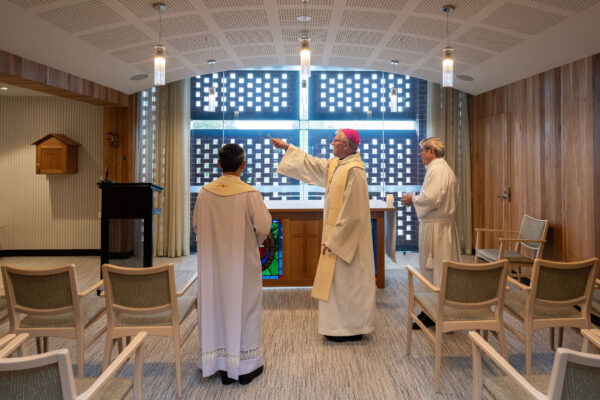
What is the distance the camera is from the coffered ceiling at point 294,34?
4.09 meters

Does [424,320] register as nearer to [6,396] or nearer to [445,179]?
[445,179]

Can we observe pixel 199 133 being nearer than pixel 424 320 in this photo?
No

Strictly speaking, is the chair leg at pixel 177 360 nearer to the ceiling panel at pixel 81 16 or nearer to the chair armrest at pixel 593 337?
the chair armrest at pixel 593 337

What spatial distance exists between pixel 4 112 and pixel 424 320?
7.47 metres

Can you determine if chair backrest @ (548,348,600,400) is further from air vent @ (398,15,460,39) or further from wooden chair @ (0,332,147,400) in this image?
air vent @ (398,15,460,39)

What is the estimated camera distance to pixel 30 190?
7.46m

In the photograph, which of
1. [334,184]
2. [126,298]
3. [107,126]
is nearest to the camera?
[126,298]

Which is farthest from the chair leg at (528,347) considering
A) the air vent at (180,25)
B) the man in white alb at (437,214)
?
the air vent at (180,25)

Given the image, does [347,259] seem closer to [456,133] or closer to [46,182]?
[456,133]

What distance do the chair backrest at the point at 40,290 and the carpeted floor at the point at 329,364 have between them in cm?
64

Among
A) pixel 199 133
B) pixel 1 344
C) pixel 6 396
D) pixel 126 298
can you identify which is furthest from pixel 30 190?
pixel 6 396

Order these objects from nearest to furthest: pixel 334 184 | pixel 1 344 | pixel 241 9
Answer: pixel 1 344, pixel 334 184, pixel 241 9

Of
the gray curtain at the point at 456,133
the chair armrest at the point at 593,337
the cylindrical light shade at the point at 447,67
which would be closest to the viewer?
the chair armrest at the point at 593,337

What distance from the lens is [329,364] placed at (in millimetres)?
3020
